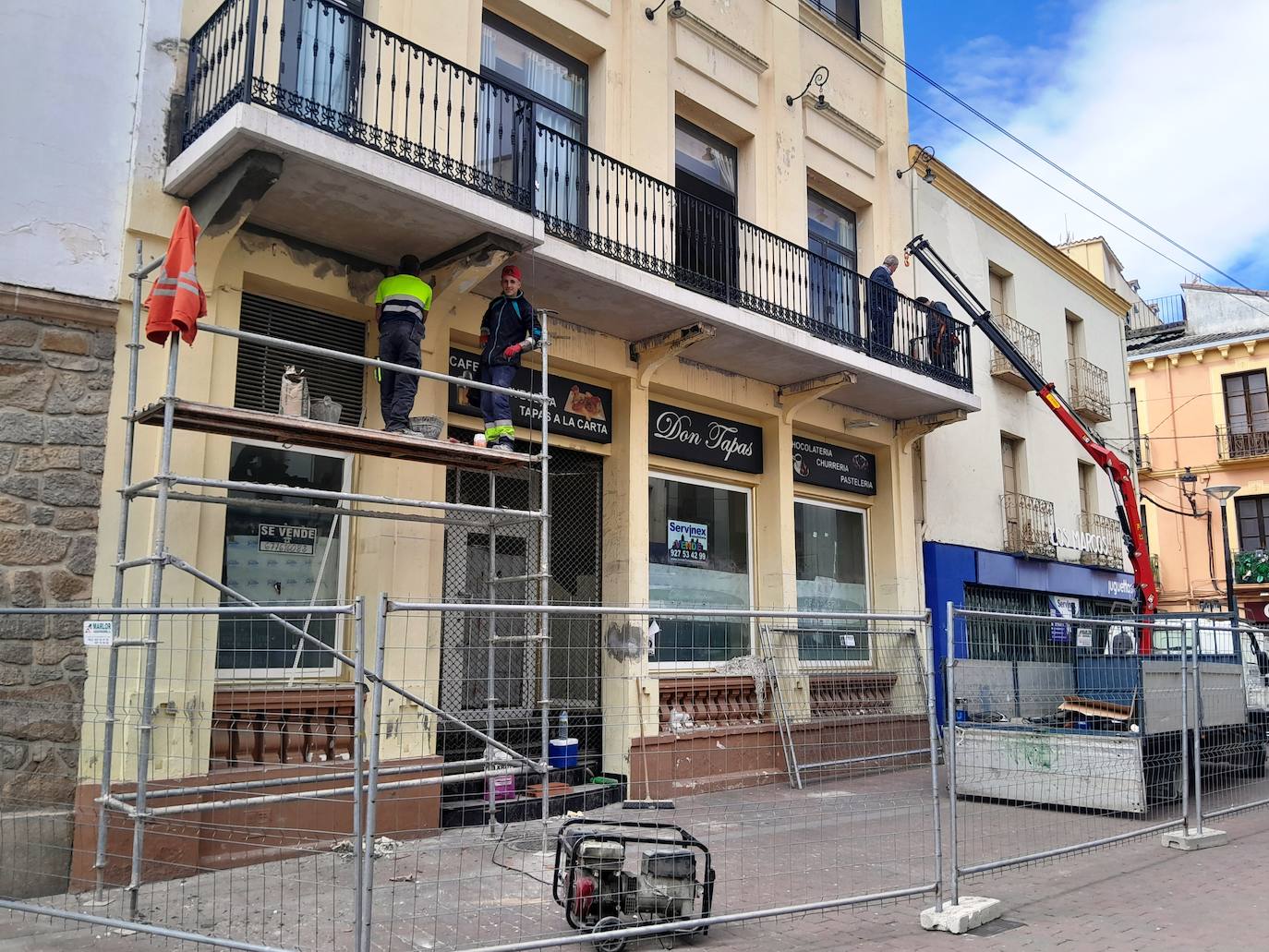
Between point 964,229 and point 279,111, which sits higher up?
point 964,229

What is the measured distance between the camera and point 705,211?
11.4m

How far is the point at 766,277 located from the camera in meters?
11.9

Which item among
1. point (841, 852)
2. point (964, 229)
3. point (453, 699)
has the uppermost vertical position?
point (964, 229)

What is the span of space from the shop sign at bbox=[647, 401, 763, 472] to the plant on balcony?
2413 centimetres

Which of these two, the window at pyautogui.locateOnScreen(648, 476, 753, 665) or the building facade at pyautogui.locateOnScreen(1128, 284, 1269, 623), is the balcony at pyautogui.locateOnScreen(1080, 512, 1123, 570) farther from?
the building facade at pyautogui.locateOnScreen(1128, 284, 1269, 623)

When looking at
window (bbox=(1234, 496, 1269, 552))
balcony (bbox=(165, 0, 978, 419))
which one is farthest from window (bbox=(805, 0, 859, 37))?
window (bbox=(1234, 496, 1269, 552))

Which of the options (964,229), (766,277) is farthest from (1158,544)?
(766,277)

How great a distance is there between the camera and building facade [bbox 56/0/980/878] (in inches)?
284

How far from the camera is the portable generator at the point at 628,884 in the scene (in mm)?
5129

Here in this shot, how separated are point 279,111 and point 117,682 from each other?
13.5 feet

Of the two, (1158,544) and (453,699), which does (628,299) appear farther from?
(1158,544)

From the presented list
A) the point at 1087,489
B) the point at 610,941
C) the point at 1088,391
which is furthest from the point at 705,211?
the point at 1087,489

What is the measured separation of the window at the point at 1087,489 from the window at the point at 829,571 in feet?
26.9

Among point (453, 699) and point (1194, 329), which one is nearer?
point (453, 699)
